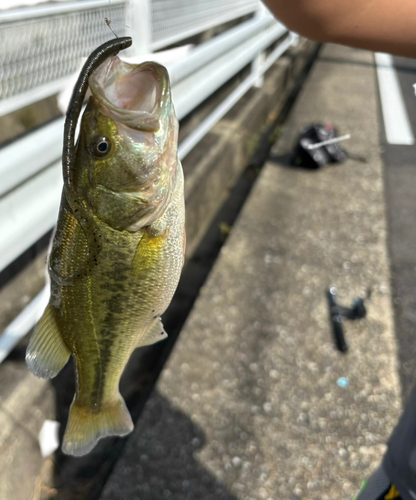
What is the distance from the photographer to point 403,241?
398cm

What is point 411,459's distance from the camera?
1.52 meters

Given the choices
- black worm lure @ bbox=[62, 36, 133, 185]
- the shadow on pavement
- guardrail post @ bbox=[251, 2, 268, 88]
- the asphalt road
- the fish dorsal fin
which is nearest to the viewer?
black worm lure @ bbox=[62, 36, 133, 185]

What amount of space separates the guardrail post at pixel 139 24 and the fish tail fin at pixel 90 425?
206cm

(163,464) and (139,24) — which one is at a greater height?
(139,24)

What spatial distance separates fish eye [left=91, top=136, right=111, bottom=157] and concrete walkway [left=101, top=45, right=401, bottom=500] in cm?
177

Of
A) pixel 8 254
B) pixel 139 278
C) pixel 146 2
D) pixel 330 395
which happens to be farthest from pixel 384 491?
pixel 146 2

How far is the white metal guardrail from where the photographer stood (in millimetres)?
1871

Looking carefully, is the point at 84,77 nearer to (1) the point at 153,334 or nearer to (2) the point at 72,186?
(2) the point at 72,186

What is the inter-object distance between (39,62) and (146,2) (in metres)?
1.13

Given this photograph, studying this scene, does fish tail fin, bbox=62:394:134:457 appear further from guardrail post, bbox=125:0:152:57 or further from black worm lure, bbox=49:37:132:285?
guardrail post, bbox=125:0:152:57

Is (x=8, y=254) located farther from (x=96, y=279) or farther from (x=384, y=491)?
(x=384, y=491)

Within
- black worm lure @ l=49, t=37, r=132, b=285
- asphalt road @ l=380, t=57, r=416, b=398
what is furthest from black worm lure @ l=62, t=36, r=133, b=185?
asphalt road @ l=380, t=57, r=416, b=398

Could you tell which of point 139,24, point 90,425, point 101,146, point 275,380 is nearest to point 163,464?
point 275,380

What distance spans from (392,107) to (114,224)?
7426 mm
